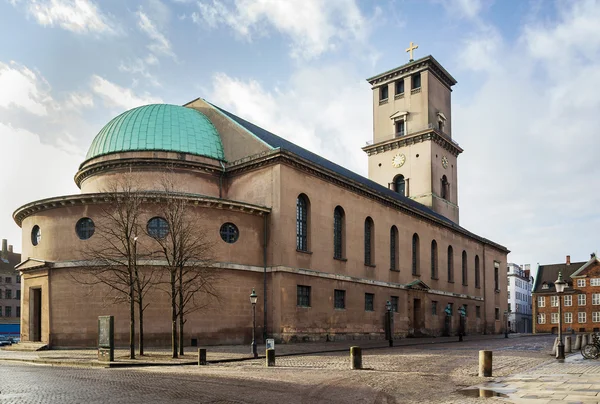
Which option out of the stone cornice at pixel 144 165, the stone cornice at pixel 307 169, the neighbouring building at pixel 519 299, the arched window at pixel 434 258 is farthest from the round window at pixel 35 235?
the neighbouring building at pixel 519 299

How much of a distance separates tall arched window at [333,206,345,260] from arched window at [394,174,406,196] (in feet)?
83.7

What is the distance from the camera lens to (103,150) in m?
40.8

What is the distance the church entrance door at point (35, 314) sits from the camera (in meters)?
35.5

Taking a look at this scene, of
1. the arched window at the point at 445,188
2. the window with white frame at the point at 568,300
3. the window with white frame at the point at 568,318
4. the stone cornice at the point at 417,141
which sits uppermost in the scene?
the stone cornice at the point at 417,141

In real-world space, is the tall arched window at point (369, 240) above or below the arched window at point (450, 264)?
above

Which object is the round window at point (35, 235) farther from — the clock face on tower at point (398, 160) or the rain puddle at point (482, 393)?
the clock face on tower at point (398, 160)

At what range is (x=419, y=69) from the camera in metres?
67.6

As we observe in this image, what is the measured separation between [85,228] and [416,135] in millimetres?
42470

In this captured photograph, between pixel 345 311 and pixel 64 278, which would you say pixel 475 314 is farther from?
pixel 64 278

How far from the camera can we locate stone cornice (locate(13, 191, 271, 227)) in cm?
3375

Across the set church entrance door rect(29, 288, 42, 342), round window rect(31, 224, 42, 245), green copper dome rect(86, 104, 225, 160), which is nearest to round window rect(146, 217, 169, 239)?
green copper dome rect(86, 104, 225, 160)

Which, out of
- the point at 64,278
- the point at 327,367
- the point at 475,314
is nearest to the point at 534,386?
the point at 327,367

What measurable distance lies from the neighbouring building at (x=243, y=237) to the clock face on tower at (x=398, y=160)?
12.1 m

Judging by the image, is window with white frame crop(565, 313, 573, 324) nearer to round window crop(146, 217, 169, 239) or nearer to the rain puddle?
round window crop(146, 217, 169, 239)
